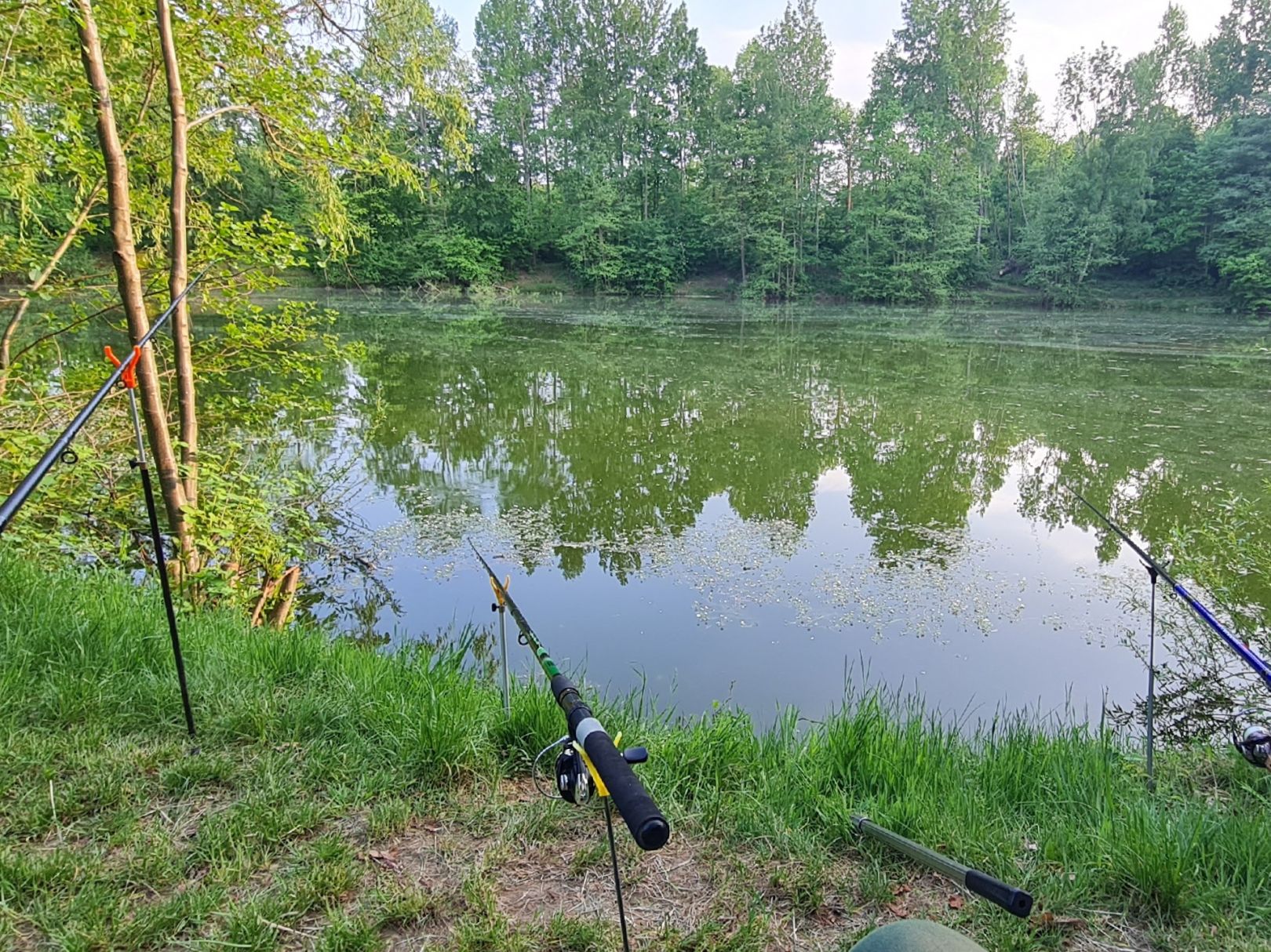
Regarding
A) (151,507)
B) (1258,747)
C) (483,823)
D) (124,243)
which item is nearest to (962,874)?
(483,823)

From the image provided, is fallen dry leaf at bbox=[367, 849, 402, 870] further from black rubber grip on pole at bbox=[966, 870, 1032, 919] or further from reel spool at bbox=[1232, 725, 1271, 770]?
reel spool at bbox=[1232, 725, 1271, 770]

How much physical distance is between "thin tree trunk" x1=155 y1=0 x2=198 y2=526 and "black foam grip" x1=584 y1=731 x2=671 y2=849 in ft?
11.0

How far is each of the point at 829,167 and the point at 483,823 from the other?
Result: 40.8 metres

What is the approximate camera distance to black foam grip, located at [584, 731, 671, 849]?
94 cm

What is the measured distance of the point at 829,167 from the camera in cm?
3738

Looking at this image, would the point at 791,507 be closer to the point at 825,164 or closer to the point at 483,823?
the point at 483,823

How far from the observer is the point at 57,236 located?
4363 mm

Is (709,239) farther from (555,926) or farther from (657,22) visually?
(555,926)

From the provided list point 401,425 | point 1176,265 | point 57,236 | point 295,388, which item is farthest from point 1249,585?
point 1176,265

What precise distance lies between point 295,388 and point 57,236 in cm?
159

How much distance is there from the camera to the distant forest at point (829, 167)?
30391 millimetres

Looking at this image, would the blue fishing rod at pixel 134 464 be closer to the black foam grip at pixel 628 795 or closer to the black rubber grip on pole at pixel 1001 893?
the black foam grip at pixel 628 795

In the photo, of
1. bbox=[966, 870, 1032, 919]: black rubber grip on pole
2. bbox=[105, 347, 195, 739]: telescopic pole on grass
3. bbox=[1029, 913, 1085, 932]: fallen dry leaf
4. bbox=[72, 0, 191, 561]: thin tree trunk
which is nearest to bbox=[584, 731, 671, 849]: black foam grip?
bbox=[966, 870, 1032, 919]: black rubber grip on pole

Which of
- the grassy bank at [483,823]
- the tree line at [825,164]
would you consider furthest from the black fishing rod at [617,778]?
the tree line at [825,164]
